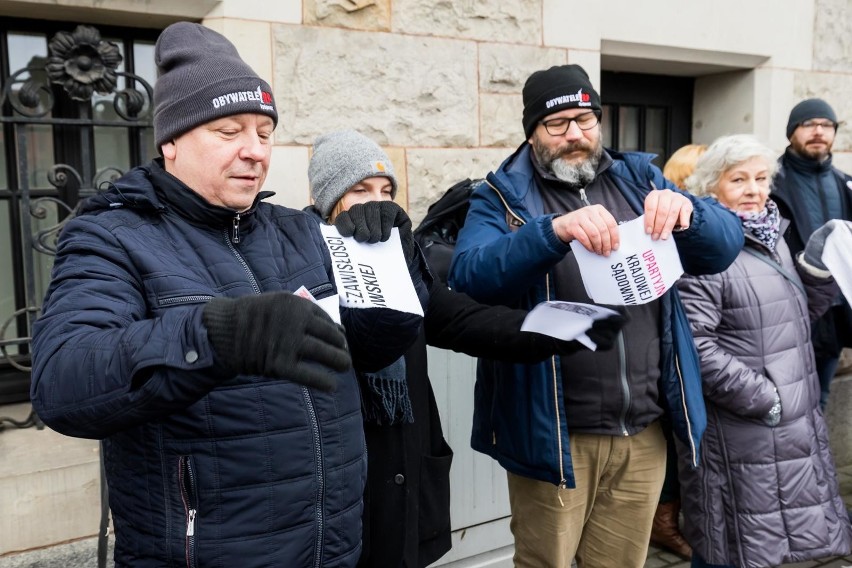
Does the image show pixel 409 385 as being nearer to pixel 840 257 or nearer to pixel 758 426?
pixel 758 426

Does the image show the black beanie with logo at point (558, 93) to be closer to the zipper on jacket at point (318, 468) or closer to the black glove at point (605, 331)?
the black glove at point (605, 331)

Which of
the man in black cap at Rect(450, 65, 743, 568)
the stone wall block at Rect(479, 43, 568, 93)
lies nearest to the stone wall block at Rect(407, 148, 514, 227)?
the stone wall block at Rect(479, 43, 568, 93)

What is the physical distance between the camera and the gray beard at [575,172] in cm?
248

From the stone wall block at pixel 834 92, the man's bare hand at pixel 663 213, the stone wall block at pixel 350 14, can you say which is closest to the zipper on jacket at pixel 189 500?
the man's bare hand at pixel 663 213

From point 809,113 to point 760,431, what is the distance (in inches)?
86.8

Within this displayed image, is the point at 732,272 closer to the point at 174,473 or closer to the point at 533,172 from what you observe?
the point at 533,172

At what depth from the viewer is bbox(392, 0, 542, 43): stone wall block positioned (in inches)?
140

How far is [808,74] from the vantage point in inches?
197

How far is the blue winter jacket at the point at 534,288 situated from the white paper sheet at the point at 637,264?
0.13 m

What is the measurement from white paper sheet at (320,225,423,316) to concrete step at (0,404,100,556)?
1786 millimetres

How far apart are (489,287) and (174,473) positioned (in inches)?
44.0

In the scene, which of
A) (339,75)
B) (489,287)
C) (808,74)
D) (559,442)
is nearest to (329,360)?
(489,287)

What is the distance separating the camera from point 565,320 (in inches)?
79.2

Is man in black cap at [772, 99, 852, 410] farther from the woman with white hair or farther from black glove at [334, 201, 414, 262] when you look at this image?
black glove at [334, 201, 414, 262]
